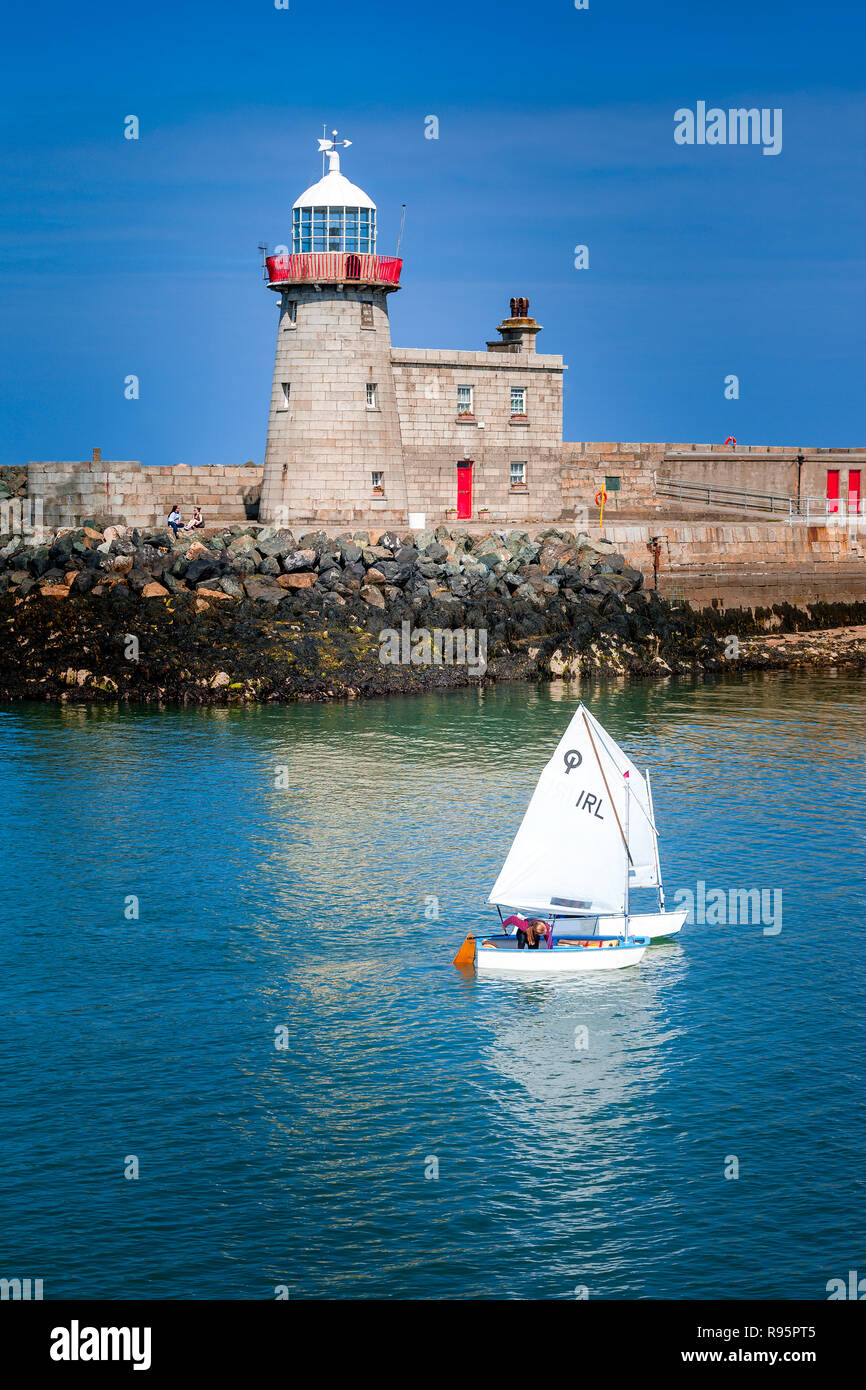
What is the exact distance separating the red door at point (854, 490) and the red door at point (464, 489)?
59.2 ft

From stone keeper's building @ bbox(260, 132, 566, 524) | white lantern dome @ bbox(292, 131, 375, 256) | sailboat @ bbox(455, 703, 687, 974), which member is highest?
white lantern dome @ bbox(292, 131, 375, 256)

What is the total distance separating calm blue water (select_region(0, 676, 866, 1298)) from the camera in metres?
13.9

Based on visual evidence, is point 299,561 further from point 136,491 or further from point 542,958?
point 542,958

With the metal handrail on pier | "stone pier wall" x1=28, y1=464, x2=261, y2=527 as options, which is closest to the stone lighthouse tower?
"stone pier wall" x1=28, y1=464, x2=261, y2=527

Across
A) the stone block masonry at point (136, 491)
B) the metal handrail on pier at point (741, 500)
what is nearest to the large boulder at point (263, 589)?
the stone block masonry at point (136, 491)

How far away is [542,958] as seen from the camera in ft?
68.0

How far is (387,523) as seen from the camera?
5219cm

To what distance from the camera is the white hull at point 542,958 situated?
20703 mm

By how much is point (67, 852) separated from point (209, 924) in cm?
505

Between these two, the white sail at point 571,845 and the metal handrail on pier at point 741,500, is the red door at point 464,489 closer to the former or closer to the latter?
the metal handrail on pier at point 741,500

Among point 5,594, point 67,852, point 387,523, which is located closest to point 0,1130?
point 67,852

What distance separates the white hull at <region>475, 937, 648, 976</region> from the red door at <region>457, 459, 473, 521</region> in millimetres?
36511

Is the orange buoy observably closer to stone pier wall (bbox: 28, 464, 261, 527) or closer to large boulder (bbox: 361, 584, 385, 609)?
large boulder (bbox: 361, 584, 385, 609)
